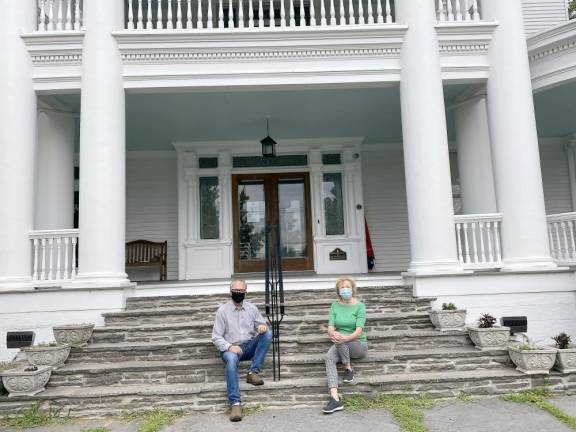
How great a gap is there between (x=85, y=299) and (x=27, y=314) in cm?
76

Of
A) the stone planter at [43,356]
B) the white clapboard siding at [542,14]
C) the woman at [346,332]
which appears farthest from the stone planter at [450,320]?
the white clapboard siding at [542,14]

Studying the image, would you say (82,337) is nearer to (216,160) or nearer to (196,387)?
(196,387)

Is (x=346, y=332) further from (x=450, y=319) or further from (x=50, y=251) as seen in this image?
(x=50, y=251)

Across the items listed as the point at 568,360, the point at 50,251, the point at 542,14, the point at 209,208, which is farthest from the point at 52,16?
the point at 542,14

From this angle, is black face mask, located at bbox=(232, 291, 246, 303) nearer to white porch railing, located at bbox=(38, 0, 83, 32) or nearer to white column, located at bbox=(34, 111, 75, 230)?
white column, located at bbox=(34, 111, 75, 230)

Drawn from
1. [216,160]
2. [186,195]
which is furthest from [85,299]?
[216,160]

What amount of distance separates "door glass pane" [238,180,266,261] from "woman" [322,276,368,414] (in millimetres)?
4851

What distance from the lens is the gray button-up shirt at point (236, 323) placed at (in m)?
4.20

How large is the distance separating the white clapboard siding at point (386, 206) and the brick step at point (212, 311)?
369 centimetres

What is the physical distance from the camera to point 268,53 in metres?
6.31

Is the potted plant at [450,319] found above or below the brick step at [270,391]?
above

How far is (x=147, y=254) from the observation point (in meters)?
8.89

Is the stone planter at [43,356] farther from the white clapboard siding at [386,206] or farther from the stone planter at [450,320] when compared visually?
the white clapboard siding at [386,206]

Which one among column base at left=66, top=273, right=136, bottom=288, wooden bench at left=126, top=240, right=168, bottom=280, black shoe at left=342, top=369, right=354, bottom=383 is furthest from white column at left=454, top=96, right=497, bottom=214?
wooden bench at left=126, top=240, right=168, bottom=280
